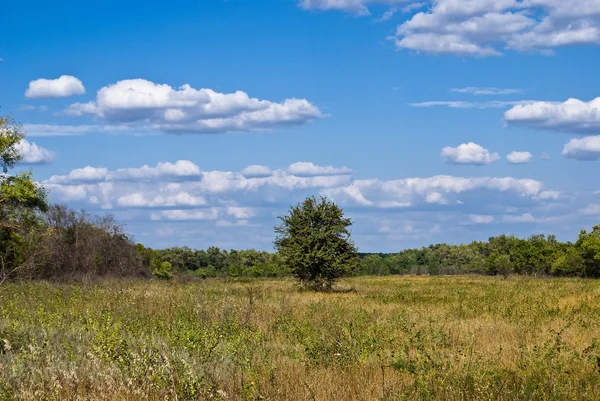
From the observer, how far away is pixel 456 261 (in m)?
142

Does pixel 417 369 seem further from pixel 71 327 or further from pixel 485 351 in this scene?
pixel 71 327

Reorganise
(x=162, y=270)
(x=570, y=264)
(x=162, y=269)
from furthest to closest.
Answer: (x=162, y=269), (x=162, y=270), (x=570, y=264)

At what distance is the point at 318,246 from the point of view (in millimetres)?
Answer: 40438

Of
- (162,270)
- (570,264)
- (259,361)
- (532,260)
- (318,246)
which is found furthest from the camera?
(532,260)

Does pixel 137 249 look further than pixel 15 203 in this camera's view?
Yes

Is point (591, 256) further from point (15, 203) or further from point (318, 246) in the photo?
point (15, 203)

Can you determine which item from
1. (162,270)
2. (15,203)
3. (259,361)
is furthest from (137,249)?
(259,361)

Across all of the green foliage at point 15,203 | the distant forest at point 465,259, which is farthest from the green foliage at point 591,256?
the green foliage at point 15,203

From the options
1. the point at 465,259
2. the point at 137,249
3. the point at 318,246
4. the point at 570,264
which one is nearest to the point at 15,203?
the point at 318,246

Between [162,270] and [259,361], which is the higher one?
[259,361]

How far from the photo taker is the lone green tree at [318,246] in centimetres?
4012

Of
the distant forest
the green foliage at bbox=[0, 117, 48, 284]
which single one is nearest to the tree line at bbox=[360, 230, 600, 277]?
the distant forest

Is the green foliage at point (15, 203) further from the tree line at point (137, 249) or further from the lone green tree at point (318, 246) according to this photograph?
the lone green tree at point (318, 246)

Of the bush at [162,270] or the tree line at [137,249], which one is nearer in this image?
the tree line at [137,249]
